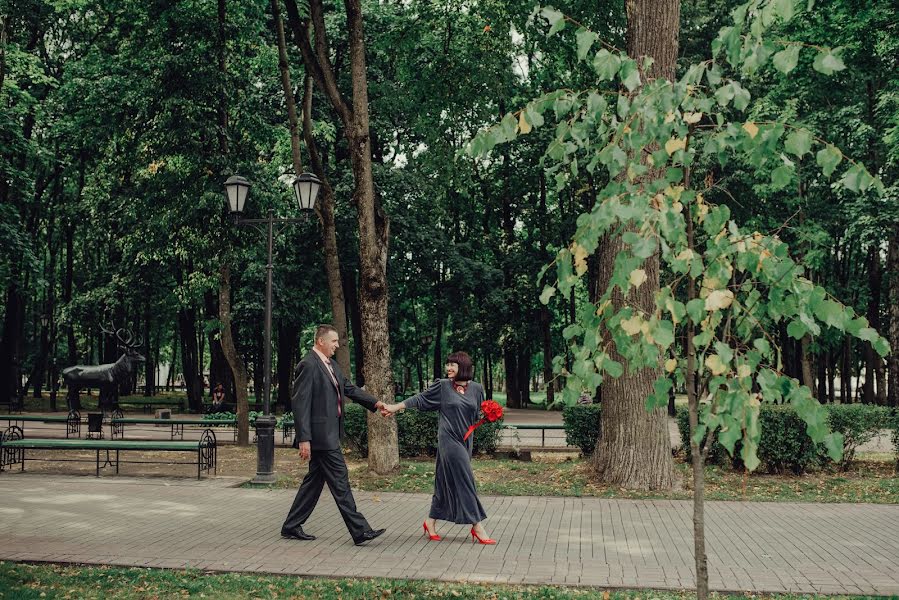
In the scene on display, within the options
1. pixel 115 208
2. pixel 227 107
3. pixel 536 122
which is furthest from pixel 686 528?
pixel 115 208

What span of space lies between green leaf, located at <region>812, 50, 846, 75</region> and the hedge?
31.9ft

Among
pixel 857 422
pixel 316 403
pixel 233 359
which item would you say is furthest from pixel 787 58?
pixel 233 359

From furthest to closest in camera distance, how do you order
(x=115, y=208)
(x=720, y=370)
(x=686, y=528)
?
(x=115, y=208) < (x=686, y=528) < (x=720, y=370)

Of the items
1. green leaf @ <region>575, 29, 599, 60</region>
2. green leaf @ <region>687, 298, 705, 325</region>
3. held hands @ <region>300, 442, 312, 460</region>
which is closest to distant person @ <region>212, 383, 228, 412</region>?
held hands @ <region>300, 442, 312, 460</region>

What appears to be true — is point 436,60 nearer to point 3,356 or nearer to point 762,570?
point 762,570

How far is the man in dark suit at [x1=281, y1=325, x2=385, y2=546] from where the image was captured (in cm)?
781

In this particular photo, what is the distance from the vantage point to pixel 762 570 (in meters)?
6.89

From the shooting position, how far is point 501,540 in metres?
8.13

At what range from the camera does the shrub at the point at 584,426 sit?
574 inches

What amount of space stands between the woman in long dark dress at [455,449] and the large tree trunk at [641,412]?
376 centimetres

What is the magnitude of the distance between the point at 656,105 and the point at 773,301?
1.08 meters

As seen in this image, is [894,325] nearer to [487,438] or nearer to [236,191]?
[487,438]

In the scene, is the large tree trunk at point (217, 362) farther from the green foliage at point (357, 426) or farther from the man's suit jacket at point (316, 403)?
the man's suit jacket at point (316, 403)

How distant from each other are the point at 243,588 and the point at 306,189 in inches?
335
